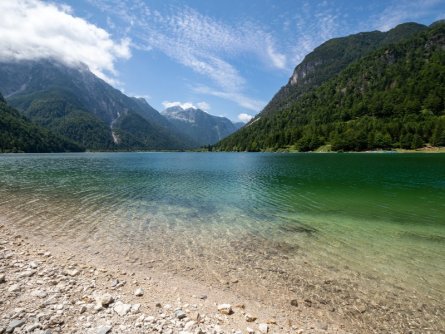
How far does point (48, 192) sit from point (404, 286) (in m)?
44.4

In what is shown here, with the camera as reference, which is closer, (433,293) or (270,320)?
(270,320)

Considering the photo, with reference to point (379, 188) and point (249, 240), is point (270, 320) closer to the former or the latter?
point (249, 240)

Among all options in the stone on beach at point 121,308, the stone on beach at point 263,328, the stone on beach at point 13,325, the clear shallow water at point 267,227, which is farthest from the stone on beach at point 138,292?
the stone on beach at point 263,328

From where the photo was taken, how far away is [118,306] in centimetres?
1046

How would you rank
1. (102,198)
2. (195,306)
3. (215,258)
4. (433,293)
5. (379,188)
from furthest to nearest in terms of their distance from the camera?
(379,188) → (102,198) → (215,258) → (433,293) → (195,306)

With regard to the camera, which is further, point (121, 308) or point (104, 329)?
point (121, 308)

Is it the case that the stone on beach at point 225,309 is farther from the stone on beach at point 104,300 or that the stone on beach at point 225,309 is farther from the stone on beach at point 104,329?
the stone on beach at point 104,300

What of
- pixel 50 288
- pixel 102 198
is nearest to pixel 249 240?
pixel 50 288

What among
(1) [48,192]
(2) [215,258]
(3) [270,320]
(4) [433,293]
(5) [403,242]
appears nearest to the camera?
(3) [270,320]

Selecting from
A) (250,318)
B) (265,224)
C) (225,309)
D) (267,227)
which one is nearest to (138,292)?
(225,309)

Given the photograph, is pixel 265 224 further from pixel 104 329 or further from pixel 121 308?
pixel 104 329

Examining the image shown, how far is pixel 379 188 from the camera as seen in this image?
4428 cm

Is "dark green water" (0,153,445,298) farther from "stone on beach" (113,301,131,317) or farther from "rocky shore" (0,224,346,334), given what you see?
"stone on beach" (113,301,131,317)

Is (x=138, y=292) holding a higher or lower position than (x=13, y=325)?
lower
